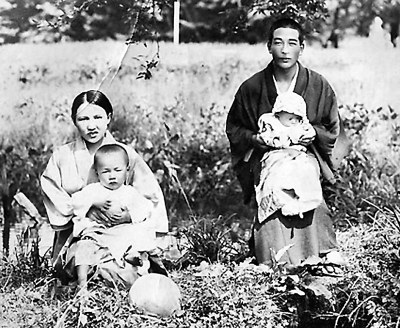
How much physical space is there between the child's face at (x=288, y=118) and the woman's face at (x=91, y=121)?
0.81m

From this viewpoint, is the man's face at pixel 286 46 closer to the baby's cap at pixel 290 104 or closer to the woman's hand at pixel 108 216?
the baby's cap at pixel 290 104

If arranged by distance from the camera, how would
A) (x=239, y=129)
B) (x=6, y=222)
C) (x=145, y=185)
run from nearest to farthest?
(x=145, y=185), (x=239, y=129), (x=6, y=222)

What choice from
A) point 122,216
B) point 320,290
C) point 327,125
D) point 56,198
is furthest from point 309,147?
point 56,198

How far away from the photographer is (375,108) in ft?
20.1

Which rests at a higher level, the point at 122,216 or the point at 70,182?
the point at 70,182

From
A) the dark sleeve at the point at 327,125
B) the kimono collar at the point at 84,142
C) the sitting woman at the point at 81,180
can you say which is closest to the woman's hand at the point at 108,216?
the sitting woman at the point at 81,180

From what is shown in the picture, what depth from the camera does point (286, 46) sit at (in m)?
4.14

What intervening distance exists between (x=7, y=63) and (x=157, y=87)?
1.01 metres

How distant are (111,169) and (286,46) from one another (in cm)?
103

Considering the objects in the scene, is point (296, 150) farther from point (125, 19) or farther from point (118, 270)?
point (125, 19)

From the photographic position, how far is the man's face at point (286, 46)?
4137 mm

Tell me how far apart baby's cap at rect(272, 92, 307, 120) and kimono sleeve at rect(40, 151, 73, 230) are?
1.04 meters

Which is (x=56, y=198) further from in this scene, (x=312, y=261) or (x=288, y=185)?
(x=312, y=261)

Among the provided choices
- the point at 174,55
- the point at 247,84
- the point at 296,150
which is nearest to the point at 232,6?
the point at 174,55
